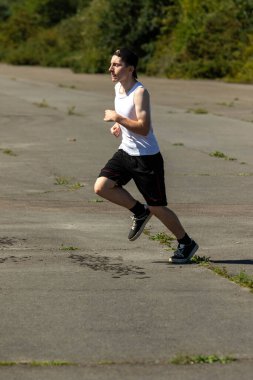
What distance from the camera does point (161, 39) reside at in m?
59.2

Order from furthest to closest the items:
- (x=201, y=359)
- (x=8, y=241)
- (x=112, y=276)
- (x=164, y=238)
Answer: (x=164, y=238)
(x=8, y=241)
(x=112, y=276)
(x=201, y=359)

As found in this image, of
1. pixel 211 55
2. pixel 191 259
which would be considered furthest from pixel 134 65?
pixel 211 55

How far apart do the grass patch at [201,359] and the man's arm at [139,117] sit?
3.25 metres

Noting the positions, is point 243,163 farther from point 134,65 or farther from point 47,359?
point 47,359

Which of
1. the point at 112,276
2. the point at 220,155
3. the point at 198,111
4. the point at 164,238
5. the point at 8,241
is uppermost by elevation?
the point at 112,276

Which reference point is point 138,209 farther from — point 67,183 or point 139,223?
point 67,183

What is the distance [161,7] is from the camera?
6050 centimetres

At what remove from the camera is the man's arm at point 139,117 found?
31.7ft

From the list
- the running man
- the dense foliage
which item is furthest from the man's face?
the dense foliage

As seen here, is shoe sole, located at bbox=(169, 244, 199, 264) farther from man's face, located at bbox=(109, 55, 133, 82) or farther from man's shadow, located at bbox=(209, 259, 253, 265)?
man's face, located at bbox=(109, 55, 133, 82)

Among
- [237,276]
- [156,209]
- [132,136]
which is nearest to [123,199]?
[156,209]

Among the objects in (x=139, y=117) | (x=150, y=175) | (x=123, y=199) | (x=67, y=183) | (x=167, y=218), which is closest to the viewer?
(x=139, y=117)

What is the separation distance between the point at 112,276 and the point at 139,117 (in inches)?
52.0

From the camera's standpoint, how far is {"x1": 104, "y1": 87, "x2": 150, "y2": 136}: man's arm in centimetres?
967
